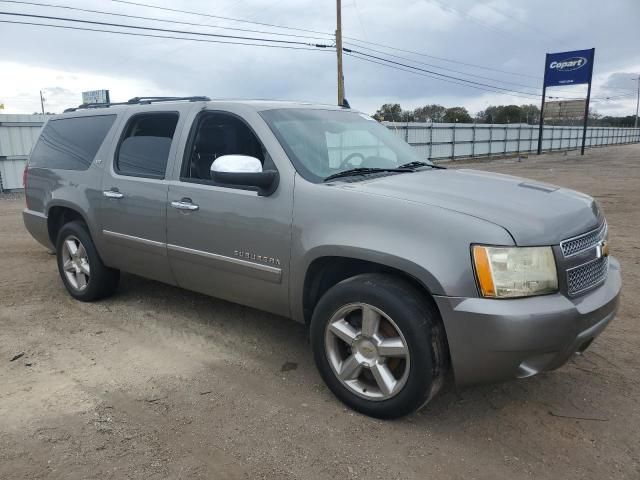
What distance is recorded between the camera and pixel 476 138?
99.6 ft

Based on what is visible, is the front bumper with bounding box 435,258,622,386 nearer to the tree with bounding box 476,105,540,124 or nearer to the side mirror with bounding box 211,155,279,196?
the side mirror with bounding box 211,155,279,196

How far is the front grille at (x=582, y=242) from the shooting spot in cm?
273

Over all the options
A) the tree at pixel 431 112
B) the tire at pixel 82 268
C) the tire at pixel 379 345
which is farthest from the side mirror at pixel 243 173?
the tree at pixel 431 112

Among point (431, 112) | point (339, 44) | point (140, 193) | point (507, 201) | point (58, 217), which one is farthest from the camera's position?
point (431, 112)

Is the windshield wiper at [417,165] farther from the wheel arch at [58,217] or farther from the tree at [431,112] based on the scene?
the tree at [431,112]

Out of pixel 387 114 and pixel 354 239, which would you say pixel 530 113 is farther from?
pixel 354 239

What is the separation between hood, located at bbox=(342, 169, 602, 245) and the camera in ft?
8.84

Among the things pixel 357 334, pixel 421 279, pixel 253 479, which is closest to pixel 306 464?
pixel 253 479

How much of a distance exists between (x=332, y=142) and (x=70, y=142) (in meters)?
2.84

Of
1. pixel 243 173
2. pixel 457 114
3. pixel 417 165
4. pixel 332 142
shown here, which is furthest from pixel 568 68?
pixel 243 173

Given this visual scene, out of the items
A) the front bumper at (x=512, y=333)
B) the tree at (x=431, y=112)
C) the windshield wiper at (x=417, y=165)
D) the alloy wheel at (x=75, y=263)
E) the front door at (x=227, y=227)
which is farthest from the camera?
the tree at (x=431, y=112)

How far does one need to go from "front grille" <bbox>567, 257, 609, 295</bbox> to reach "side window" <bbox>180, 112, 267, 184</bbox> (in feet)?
7.47

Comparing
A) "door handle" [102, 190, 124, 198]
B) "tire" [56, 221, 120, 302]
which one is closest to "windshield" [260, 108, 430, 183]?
"door handle" [102, 190, 124, 198]

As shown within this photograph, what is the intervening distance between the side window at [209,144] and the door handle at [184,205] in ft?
0.57
